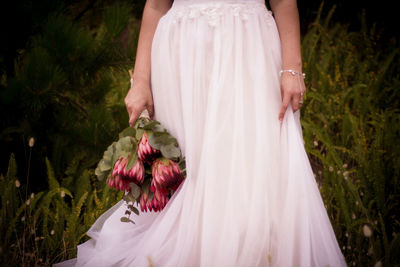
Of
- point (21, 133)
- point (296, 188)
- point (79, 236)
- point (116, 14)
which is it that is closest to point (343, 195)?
point (296, 188)

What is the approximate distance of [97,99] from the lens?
2.20 meters

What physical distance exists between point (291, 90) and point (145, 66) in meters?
0.55

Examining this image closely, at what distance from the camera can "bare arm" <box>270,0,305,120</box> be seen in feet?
3.34

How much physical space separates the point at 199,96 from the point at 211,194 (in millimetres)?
319

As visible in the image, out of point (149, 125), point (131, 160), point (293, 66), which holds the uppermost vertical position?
point (293, 66)

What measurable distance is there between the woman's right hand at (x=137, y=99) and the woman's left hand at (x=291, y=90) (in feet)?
1.62

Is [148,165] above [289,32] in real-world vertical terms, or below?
below

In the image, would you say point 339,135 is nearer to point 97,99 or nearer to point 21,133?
point 97,99

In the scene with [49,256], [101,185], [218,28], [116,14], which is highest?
[116,14]

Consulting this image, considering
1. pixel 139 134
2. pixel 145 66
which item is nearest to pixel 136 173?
pixel 139 134

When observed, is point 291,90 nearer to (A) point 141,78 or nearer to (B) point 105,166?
(A) point 141,78

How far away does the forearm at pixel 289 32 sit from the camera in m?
1.05

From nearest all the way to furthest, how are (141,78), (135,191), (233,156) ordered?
(233,156) < (135,191) < (141,78)

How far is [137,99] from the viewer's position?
1.15 m
